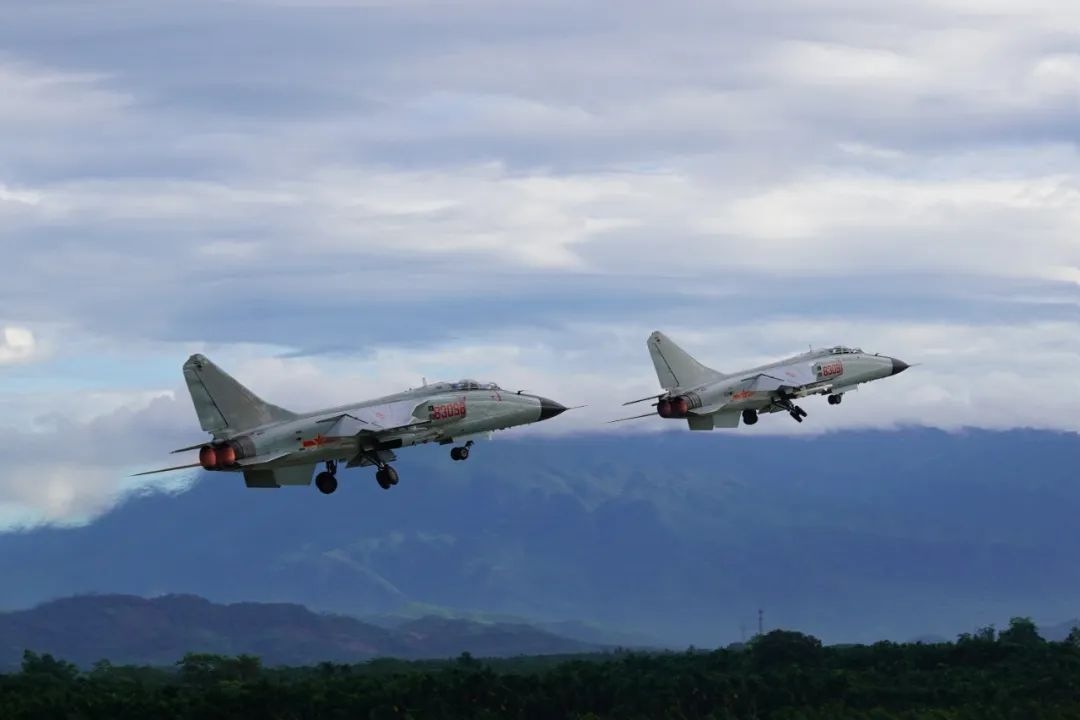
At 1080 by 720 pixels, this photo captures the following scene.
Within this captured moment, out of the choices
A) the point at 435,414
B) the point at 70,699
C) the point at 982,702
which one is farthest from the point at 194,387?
the point at 982,702

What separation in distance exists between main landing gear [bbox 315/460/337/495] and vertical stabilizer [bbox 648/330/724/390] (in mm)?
27521

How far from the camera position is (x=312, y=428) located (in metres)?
99.0

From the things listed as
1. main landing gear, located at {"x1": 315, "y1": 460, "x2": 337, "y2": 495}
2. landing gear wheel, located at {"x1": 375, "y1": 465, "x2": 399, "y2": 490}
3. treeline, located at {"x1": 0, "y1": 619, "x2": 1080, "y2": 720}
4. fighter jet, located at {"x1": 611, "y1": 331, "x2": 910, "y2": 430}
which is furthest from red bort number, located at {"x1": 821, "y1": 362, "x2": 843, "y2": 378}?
treeline, located at {"x1": 0, "y1": 619, "x2": 1080, "y2": 720}

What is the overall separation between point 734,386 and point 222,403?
35.8m

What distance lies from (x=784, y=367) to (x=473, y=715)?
224 ft

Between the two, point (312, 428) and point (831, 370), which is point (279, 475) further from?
point (831, 370)

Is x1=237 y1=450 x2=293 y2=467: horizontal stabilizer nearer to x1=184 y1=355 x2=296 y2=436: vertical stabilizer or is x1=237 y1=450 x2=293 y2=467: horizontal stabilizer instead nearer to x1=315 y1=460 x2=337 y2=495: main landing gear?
x1=184 y1=355 x2=296 y2=436: vertical stabilizer

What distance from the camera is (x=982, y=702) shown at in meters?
190

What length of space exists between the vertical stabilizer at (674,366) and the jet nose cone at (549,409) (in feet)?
39.1

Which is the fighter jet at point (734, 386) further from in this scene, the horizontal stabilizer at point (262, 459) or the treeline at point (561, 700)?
the treeline at point (561, 700)

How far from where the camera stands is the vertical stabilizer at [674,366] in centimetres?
12100

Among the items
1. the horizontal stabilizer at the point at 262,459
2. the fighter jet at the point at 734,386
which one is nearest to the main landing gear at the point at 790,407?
the fighter jet at the point at 734,386

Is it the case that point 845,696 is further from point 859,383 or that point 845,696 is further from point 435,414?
point 435,414

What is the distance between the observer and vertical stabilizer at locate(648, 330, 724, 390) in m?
121
